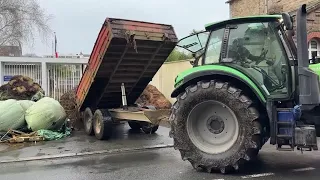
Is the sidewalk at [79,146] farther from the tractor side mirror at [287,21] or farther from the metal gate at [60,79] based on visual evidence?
the metal gate at [60,79]

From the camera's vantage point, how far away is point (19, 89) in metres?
12.7

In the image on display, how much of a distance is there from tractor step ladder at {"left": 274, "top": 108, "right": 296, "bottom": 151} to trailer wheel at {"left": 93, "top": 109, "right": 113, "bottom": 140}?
5.21 m

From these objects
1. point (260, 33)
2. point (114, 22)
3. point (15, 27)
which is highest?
point (15, 27)

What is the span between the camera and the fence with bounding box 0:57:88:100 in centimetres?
1537

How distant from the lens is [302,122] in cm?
574

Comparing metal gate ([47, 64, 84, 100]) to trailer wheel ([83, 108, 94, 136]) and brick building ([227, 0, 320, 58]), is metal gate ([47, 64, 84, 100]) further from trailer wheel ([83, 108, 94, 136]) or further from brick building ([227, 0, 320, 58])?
brick building ([227, 0, 320, 58])

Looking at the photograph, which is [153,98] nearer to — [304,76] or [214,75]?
[214,75]

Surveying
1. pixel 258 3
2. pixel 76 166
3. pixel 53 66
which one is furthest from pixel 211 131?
pixel 258 3

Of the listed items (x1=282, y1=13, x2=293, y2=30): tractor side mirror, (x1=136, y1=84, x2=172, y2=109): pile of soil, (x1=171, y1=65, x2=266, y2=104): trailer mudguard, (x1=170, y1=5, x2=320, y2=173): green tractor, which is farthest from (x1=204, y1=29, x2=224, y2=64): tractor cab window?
(x1=136, y1=84, x2=172, y2=109): pile of soil

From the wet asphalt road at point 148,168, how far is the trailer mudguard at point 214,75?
4.25ft

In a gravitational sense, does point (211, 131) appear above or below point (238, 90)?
below

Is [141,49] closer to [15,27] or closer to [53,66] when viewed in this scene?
[53,66]

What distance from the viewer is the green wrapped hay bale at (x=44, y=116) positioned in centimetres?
1025

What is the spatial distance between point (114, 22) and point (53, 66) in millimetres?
8199
